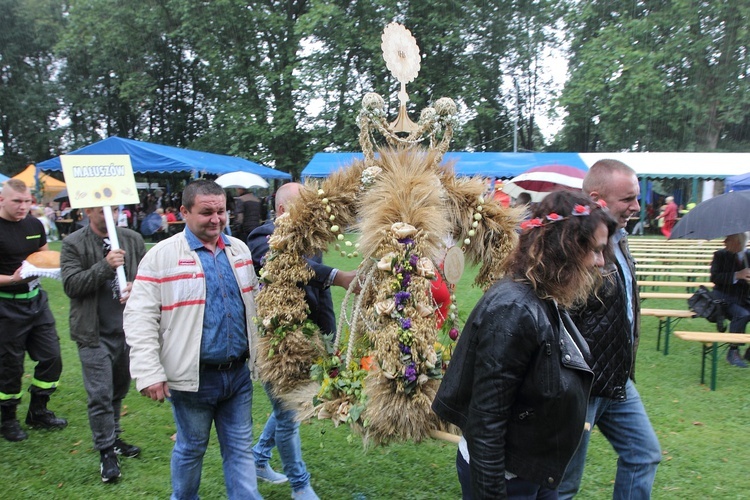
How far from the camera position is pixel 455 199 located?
289 centimetres

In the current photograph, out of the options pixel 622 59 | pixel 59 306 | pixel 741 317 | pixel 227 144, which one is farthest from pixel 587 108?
pixel 59 306

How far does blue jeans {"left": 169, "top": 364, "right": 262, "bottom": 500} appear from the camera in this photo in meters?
2.89

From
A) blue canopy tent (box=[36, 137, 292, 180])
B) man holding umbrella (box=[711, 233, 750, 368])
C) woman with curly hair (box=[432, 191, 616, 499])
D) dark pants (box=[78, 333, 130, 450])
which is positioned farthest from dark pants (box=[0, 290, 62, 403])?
blue canopy tent (box=[36, 137, 292, 180])

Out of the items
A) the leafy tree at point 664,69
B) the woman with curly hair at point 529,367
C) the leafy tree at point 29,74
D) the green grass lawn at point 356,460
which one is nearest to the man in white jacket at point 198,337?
the green grass lawn at point 356,460

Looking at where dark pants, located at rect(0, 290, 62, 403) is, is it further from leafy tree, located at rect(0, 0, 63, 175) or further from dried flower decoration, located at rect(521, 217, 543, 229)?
leafy tree, located at rect(0, 0, 63, 175)

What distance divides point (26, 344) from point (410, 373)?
3724 millimetres

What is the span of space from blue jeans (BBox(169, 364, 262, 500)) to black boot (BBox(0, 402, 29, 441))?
2414 millimetres

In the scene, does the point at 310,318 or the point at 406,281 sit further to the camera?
the point at 310,318

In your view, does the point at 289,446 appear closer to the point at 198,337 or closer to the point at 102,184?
the point at 198,337

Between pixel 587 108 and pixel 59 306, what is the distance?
26.8 m

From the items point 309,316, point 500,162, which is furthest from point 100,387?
point 500,162

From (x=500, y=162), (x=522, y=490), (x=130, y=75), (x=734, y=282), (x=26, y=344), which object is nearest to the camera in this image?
(x=522, y=490)

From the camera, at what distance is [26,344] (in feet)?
15.2

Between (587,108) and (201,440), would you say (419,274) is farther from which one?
(587,108)
